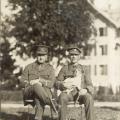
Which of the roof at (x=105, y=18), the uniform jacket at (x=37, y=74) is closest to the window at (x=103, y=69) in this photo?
the roof at (x=105, y=18)

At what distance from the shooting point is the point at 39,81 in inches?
246

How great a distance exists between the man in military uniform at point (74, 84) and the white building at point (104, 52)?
61.1 ft

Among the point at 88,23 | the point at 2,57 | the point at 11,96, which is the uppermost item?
the point at 88,23

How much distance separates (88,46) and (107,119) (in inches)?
723

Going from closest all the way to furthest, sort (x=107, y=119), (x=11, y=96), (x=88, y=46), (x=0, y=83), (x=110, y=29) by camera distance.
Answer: (x=107, y=119), (x=11, y=96), (x=0, y=83), (x=88, y=46), (x=110, y=29)

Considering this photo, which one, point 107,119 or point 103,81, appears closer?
point 107,119

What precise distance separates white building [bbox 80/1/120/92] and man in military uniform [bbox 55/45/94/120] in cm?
1862

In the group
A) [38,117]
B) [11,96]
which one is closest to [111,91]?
[11,96]

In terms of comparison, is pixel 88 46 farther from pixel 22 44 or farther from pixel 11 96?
pixel 11 96

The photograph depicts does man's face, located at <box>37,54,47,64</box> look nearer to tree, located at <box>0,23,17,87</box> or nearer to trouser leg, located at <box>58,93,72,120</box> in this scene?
trouser leg, located at <box>58,93,72,120</box>

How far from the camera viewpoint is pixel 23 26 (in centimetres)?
2064

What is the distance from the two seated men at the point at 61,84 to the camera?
19.3 feet

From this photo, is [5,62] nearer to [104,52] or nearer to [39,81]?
[104,52]

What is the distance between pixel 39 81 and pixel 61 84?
0.35 metres
